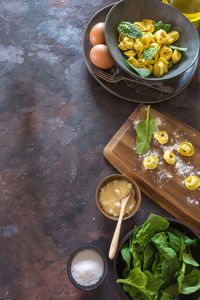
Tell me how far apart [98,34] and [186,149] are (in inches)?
23.4

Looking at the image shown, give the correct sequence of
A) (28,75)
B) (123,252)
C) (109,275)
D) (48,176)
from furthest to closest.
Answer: (28,75), (48,176), (109,275), (123,252)

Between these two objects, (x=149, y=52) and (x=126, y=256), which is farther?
(x=149, y=52)

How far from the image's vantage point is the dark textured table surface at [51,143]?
1.14m

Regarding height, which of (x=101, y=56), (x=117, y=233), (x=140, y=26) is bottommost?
(x=117, y=233)

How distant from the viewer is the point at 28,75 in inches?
53.8

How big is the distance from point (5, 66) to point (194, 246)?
1.09m

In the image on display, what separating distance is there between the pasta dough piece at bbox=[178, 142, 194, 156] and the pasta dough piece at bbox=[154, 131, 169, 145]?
0.06m

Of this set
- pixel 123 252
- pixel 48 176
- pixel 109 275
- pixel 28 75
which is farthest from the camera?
pixel 28 75

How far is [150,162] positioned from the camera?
116 centimetres

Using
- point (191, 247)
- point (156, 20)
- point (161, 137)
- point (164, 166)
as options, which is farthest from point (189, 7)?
point (191, 247)

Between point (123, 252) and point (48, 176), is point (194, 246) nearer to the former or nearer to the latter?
point (123, 252)

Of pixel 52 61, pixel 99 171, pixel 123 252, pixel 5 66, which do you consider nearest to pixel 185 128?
pixel 99 171

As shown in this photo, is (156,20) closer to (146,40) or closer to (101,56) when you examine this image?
(146,40)

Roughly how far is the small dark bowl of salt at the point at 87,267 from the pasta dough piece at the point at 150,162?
0.36m
